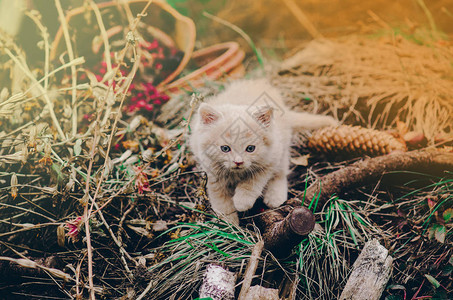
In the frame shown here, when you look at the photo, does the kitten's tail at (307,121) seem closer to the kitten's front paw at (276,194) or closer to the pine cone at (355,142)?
the pine cone at (355,142)

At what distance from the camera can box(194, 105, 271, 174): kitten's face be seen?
1615 mm

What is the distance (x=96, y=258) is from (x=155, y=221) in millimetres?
342

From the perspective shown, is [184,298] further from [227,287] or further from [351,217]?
[351,217]

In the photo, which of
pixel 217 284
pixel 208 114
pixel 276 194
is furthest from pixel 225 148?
pixel 217 284

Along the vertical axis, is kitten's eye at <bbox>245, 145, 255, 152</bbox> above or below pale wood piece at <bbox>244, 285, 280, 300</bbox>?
above

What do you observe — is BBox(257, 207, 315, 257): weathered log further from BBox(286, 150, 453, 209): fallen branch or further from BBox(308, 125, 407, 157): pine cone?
BBox(308, 125, 407, 157): pine cone

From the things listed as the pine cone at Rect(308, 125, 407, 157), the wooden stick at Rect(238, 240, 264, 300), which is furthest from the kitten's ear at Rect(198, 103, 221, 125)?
the pine cone at Rect(308, 125, 407, 157)

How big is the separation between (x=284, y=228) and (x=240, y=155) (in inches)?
17.9

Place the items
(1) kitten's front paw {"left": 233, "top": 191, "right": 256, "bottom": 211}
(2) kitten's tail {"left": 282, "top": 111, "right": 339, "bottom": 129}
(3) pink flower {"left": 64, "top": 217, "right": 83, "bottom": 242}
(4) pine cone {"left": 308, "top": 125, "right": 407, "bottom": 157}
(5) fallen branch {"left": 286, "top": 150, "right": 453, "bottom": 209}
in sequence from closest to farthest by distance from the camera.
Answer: (3) pink flower {"left": 64, "top": 217, "right": 83, "bottom": 242} < (1) kitten's front paw {"left": 233, "top": 191, "right": 256, "bottom": 211} < (5) fallen branch {"left": 286, "top": 150, "right": 453, "bottom": 209} < (4) pine cone {"left": 308, "top": 125, "right": 407, "bottom": 157} < (2) kitten's tail {"left": 282, "top": 111, "right": 339, "bottom": 129}

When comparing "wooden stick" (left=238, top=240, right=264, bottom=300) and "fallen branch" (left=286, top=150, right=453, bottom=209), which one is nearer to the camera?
"wooden stick" (left=238, top=240, right=264, bottom=300)

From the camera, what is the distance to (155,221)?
68.3 inches

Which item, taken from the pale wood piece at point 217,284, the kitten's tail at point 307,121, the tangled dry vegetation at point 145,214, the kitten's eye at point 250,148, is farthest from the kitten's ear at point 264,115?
the pale wood piece at point 217,284

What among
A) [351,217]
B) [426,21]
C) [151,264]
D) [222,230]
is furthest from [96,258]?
[426,21]

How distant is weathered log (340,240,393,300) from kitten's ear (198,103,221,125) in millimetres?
946
